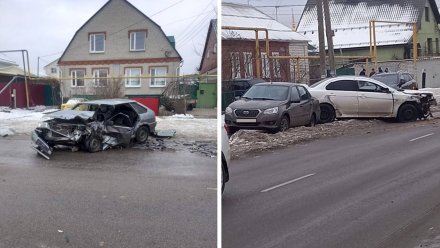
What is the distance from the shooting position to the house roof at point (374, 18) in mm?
1967

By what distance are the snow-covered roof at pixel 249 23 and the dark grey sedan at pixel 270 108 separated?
15cm

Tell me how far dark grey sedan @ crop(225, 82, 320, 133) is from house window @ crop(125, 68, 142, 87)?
266 mm

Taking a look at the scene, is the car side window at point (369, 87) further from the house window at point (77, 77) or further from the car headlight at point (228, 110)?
the house window at point (77, 77)

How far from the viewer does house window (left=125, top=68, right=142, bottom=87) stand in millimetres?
1514

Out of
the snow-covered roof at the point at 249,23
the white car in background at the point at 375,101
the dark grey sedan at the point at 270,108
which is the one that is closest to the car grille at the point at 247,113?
the dark grey sedan at the point at 270,108

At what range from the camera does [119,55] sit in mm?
1511

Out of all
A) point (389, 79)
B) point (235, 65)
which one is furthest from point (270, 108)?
point (389, 79)

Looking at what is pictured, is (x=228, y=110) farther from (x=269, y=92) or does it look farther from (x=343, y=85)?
(x=343, y=85)

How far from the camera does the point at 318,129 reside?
2.24 m

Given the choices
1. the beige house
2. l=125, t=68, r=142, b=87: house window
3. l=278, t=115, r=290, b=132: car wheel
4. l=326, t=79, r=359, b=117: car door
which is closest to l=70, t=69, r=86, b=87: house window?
the beige house

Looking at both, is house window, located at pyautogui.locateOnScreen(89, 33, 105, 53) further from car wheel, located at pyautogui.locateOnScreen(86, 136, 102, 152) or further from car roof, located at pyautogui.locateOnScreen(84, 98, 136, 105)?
car wheel, located at pyautogui.locateOnScreen(86, 136, 102, 152)

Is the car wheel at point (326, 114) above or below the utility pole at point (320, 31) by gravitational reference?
below

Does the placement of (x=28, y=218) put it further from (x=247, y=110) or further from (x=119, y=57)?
(x=247, y=110)

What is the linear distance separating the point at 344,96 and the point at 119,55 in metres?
1.32
